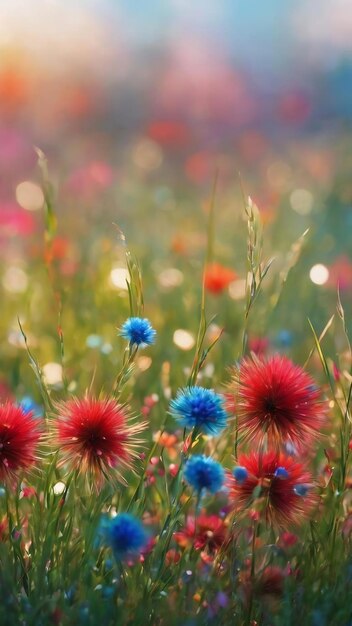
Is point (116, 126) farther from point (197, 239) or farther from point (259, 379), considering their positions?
point (259, 379)

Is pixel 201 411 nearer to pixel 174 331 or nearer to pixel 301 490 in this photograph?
pixel 301 490

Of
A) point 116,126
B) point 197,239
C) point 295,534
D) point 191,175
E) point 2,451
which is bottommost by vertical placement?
point 2,451

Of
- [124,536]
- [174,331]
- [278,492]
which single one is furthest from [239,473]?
[174,331]

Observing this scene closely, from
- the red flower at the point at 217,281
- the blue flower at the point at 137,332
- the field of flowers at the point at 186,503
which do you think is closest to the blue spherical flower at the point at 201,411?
the field of flowers at the point at 186,503

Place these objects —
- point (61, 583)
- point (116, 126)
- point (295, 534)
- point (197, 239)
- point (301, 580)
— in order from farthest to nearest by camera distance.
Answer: point (116, 126) < point (197, 239) < point (295, 534) < point (301, 580) < point (61, 583)

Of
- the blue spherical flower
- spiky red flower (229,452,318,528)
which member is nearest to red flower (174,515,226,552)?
spiky red flower (229,452,318,528)

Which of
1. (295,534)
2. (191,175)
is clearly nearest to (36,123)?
(191,175)

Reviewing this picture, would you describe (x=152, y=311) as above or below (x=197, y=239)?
below
